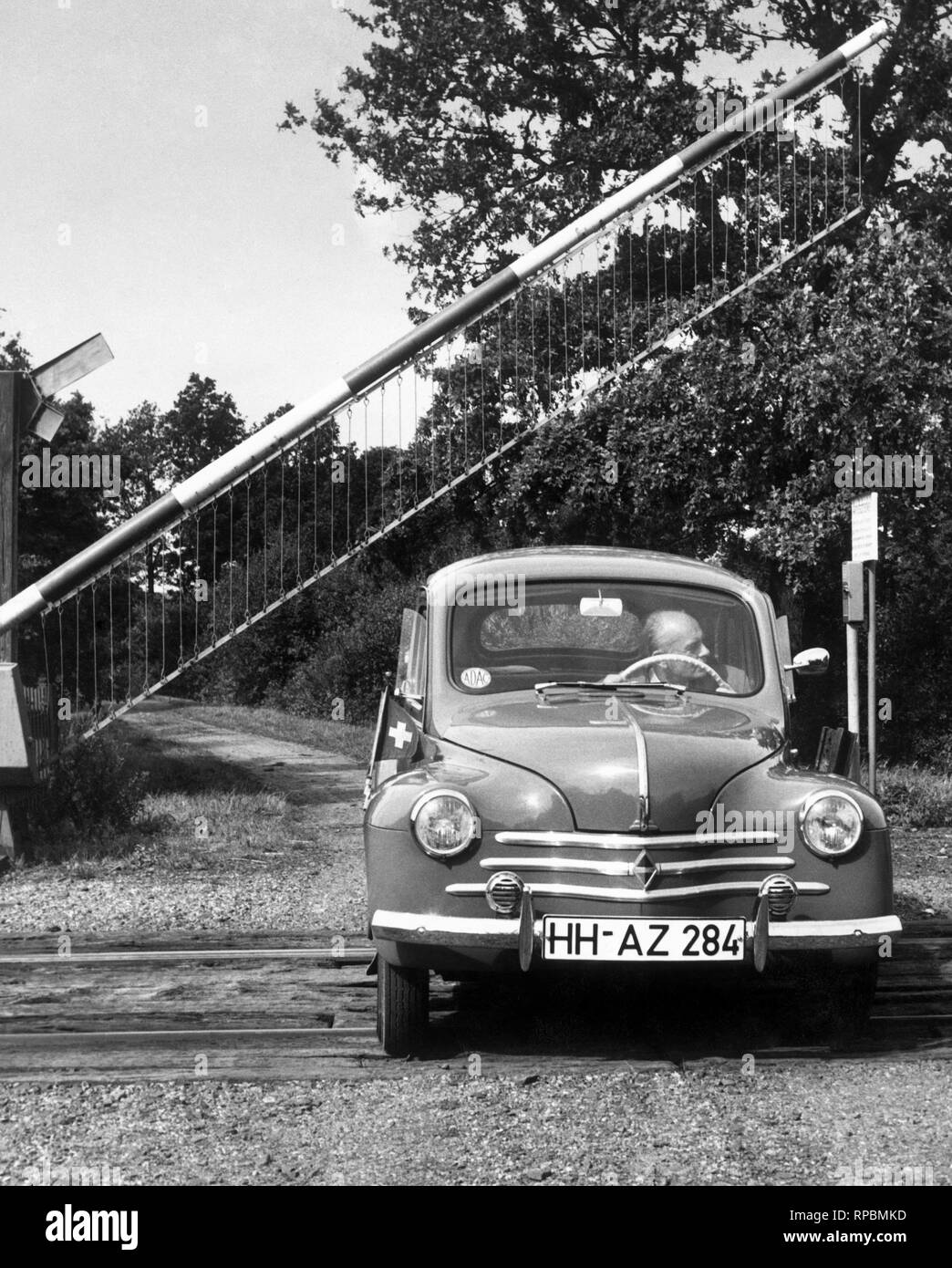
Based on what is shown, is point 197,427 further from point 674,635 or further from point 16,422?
point 674,635

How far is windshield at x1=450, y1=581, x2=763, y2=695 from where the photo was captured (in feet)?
21.4

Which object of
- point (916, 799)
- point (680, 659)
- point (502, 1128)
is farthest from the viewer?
point (916, 799)

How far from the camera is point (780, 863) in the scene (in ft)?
16.9

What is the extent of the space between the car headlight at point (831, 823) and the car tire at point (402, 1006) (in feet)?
4.72

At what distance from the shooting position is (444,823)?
5.13m

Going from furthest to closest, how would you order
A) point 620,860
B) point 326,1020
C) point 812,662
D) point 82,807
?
point 82,807 < point 812,662 < point 326,1020 < point 620,860

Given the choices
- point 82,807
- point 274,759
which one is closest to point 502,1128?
point 82,807

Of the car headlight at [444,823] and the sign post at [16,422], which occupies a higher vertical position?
the sign post at [16,422]

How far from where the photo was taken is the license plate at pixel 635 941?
16.3 ft

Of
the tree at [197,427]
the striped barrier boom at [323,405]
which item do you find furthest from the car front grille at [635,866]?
the tree at [197,427]

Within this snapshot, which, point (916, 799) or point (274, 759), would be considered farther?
point (274, 759)

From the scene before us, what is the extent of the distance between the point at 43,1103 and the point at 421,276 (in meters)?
18.5

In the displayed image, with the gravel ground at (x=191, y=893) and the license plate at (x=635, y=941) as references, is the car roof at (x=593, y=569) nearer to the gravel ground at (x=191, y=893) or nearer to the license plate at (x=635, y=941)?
the license plate at (x=635, y=941)

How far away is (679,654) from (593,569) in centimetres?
57
